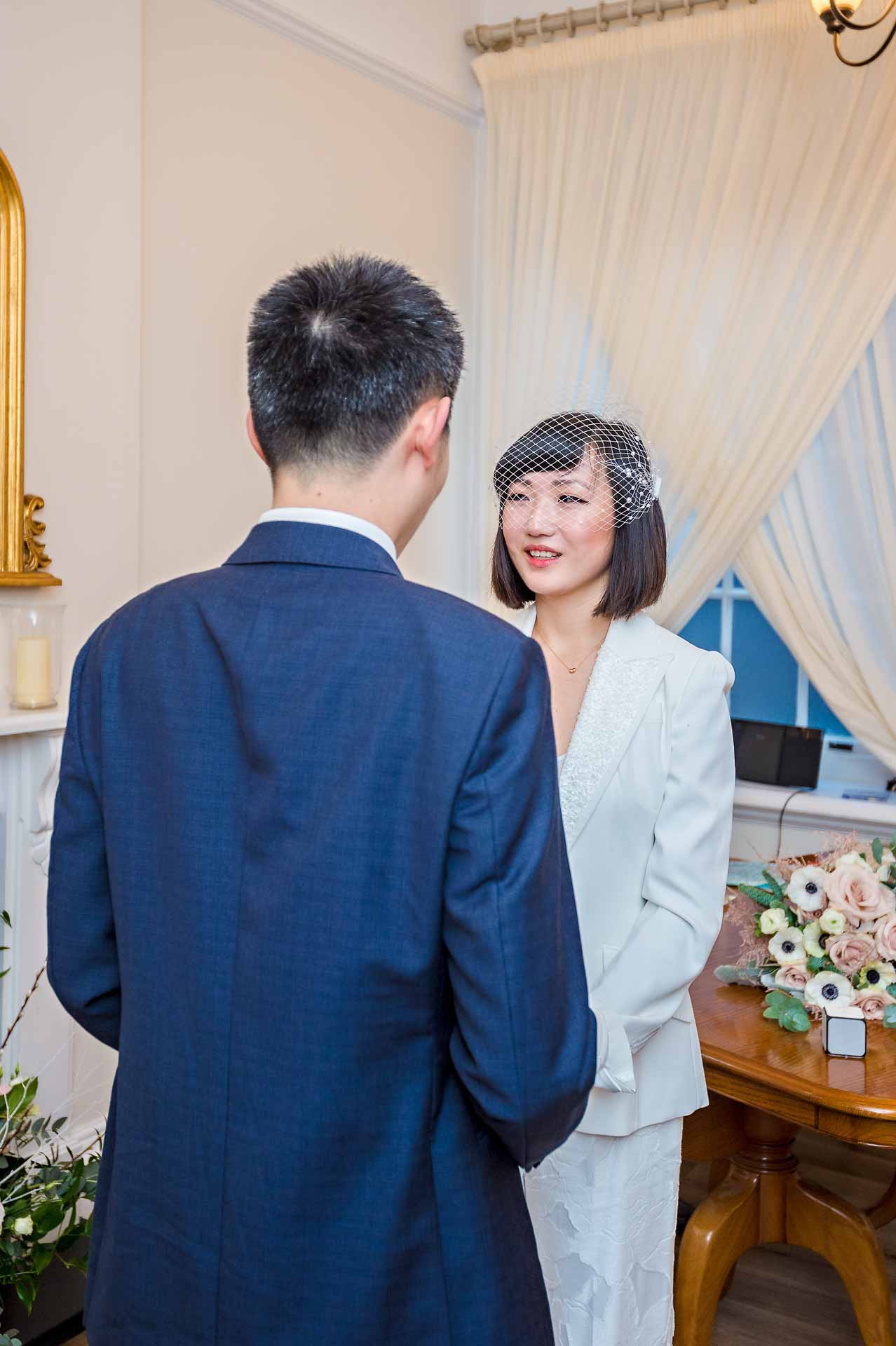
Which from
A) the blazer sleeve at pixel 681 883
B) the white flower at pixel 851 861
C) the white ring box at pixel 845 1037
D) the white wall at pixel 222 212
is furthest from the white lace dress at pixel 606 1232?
the white wall at pixel 222 212

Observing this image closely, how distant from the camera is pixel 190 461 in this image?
11.4 feet

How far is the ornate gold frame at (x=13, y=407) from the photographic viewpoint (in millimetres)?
2723

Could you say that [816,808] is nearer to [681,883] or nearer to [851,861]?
[851,861]

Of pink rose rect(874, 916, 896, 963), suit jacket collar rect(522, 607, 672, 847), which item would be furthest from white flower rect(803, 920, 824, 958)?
suit jacket collar rect(522, 607, 672, 847)

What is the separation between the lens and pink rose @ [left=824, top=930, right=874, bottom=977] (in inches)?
89.4

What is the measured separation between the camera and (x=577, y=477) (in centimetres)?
186

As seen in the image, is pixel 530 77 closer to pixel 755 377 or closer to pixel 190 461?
pixel 755 377

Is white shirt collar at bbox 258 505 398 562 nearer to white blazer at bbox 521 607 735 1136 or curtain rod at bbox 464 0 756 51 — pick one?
white blazer at bbox 521 607 735 1136

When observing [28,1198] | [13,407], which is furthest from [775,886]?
[13,407]

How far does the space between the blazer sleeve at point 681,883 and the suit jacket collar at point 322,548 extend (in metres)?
0.74

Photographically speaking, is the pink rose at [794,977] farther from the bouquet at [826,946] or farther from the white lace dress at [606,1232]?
the white lace dress at [606,1232]

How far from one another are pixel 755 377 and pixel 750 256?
380mm

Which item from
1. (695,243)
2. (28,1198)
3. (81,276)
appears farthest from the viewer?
(695,243)

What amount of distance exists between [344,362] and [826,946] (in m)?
1.65
